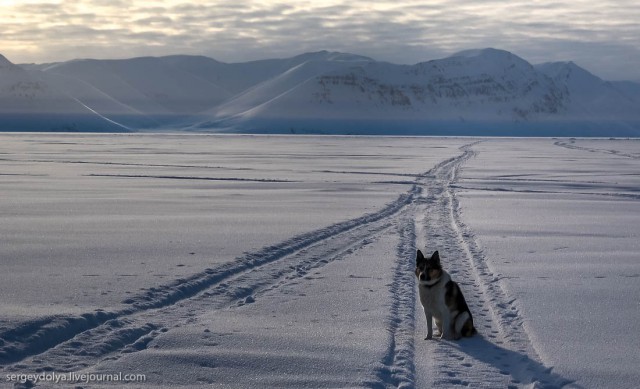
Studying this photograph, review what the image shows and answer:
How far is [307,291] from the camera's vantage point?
895 centimetres

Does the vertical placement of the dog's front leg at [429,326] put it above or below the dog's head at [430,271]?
below

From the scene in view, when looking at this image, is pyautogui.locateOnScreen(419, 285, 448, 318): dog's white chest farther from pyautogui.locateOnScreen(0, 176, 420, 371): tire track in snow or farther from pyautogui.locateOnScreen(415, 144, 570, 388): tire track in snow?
pyautogui.locateOnScreen(0, 176, 420, 371): tire track in snow

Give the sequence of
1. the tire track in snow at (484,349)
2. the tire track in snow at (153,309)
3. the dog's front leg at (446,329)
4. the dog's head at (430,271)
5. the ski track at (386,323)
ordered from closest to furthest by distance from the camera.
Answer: the tire track in snow at (484,349), the ski track at (386,323), the tire track in snow at (153,309), the dog's head at (430,271), the dog's front leg at (446,329)

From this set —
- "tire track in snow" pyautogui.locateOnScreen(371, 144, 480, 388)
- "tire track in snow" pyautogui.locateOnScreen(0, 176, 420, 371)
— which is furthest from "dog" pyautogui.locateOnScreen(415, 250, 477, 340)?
"tire track in snow" pyautogui.locateOnScreen(0, 176, 420, 371)

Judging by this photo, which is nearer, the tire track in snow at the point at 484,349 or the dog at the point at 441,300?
the tire track in snow at the point at 484,349

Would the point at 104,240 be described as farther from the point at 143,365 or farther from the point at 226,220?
the point at 143,365

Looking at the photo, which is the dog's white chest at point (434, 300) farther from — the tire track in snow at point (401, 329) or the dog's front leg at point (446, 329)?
the tire track in snow at point (401, 329)

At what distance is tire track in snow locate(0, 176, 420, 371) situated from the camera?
641 centimetres

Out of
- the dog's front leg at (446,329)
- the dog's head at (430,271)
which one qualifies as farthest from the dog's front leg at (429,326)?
the dog's head at (430,271)

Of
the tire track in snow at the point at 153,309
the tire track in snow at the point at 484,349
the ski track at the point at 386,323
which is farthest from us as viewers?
the tire track in snow at the point at 153,309

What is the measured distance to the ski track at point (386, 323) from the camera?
6168mm

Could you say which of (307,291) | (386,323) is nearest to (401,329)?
(386,323)

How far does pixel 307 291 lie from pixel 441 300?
2308mm

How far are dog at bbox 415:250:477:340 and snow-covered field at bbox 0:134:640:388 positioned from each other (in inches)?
6.2
